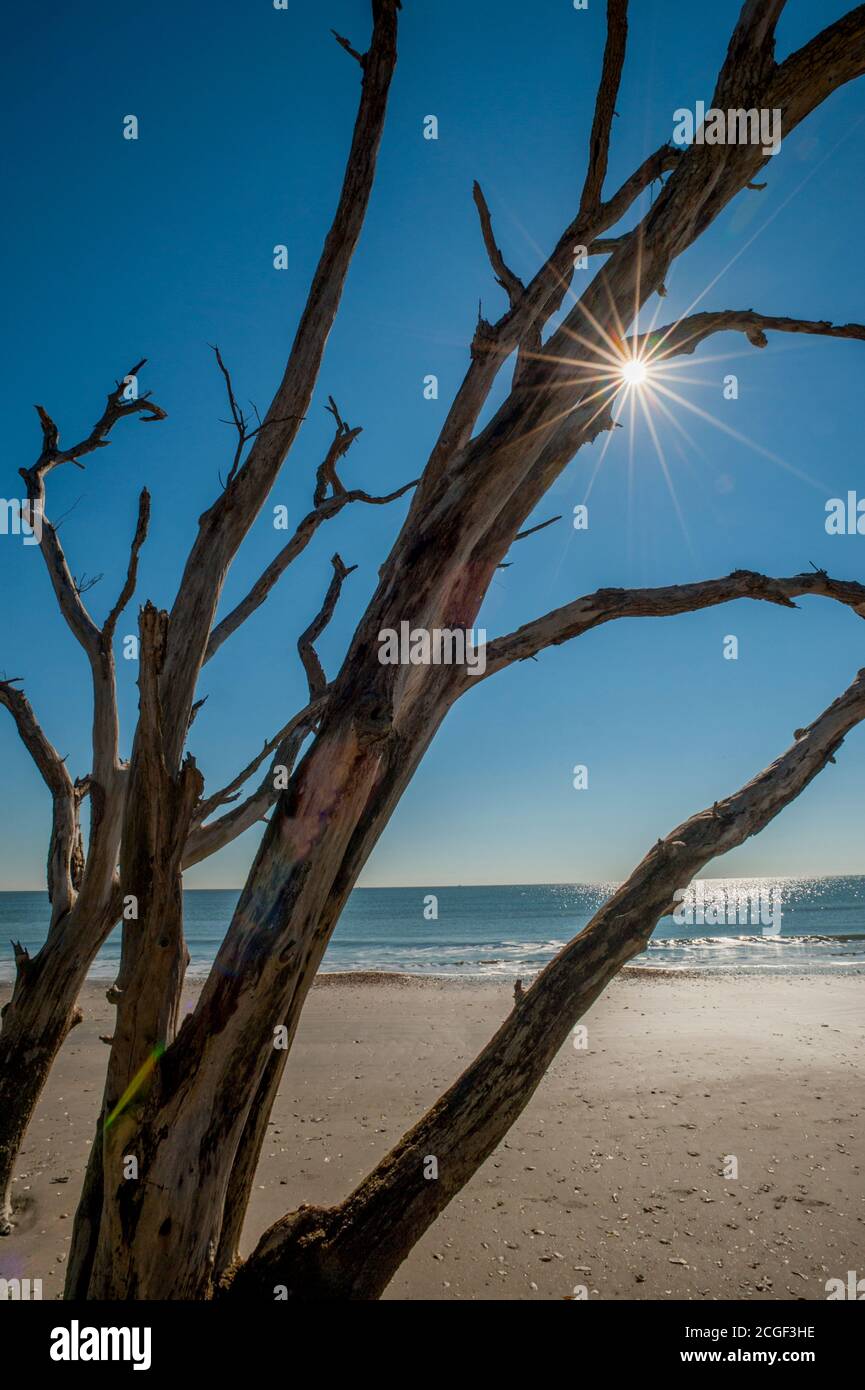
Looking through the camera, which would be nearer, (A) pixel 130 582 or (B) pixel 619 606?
(B) pixel 619 606

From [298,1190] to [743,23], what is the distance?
7550 millimetres

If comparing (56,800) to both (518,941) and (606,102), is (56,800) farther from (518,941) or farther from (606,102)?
(518,941)

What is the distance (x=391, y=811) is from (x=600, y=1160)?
6.11 m

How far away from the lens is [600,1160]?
674cm

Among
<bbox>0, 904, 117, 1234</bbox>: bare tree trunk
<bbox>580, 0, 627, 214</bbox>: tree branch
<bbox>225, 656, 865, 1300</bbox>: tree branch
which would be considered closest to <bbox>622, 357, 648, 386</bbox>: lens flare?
<bbox>580, 0, 627, 214</bbox>: tree branch

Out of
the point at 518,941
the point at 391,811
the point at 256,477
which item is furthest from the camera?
the point at 518,941

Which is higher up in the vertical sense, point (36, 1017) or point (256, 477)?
point (256, 477)

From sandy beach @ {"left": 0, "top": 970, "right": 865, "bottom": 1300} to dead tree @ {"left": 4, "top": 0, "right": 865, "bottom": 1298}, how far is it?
9.70 feet

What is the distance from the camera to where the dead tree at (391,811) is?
2129 millimetres

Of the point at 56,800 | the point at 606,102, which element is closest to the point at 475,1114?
the point at 606,102

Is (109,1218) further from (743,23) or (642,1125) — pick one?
(642,1125)

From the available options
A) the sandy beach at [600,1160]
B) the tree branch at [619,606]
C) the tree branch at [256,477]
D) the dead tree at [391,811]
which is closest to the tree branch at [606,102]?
the dead tree at [391,811]

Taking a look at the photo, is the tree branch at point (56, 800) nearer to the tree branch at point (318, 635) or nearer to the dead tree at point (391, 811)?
the tree branch at point (318, 635)
